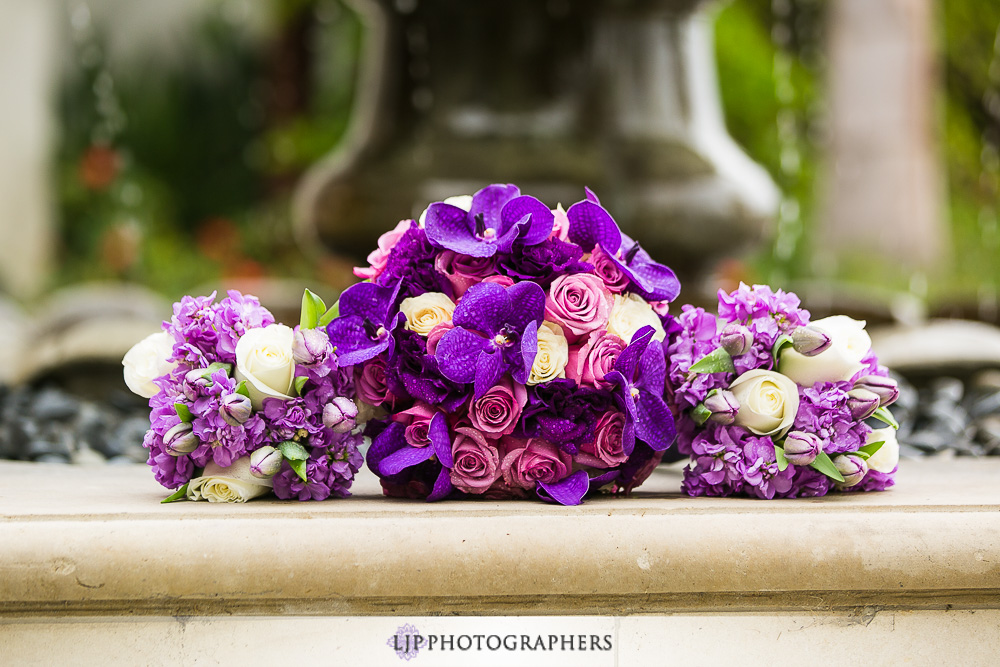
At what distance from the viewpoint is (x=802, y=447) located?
1.31m

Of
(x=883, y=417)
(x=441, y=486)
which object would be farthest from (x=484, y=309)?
(x=883, y=417)

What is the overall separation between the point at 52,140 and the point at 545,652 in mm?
8473

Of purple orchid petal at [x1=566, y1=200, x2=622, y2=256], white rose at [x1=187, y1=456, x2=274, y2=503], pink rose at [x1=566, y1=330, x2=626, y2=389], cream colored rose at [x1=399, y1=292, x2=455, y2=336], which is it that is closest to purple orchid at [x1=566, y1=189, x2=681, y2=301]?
purple orchid petal at [x1=566, y1=200, x2=622, y2=256]

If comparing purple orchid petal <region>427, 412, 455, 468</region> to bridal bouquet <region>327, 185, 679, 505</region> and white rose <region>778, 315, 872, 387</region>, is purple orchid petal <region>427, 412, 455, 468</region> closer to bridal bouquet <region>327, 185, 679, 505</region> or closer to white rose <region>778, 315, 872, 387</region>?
bridal bouquet <region>327, 185, 679, 505</region>

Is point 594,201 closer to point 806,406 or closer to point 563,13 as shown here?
point 806,406

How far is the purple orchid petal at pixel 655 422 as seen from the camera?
1.29 meters

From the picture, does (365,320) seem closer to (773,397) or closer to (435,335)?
(435,335)

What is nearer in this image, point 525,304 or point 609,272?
point 525,304

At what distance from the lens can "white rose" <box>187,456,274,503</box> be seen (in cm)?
133

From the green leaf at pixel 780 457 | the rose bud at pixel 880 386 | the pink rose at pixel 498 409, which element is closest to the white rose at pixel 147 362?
the pink rose at pixel 498 409

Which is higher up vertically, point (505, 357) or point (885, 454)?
point (505, 357)

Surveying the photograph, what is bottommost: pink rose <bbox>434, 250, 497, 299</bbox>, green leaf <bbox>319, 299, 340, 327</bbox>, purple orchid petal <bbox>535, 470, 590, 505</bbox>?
purple orchid petal <bbox>535, 470, 590, 505</bbox>

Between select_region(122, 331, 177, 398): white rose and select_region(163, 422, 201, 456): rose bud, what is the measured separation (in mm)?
109

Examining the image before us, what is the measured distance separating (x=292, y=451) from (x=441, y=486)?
0.20 m
